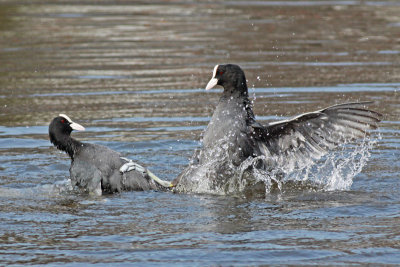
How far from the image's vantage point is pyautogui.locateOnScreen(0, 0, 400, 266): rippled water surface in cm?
518

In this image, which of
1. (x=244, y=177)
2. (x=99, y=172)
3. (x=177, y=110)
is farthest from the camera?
(x=177, y=110)

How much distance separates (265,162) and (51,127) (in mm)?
2015

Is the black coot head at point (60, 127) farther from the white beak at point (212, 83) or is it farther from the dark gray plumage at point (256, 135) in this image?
the white beak at point (212, 83)

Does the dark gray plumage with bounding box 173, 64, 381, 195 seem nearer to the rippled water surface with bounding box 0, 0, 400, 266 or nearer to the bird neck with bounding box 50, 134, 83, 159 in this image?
the rippled water surface with bounding box 0, 0, 400, 266

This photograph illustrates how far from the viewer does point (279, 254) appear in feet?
16.1

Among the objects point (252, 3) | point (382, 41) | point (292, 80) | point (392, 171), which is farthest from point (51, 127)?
point (252, 3)

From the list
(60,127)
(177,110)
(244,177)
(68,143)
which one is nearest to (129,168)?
(68,143)

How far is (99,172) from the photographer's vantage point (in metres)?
6.67

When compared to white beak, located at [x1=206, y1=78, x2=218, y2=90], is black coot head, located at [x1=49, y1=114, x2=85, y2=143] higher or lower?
lower

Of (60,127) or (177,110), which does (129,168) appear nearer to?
(60,127)

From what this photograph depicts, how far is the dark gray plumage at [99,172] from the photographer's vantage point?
21.8 feet

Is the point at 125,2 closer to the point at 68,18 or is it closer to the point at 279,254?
the point at 68,18

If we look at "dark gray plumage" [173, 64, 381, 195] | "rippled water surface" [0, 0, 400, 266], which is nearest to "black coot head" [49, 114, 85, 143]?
"rippled water surface" [0, 0, 400, 266]

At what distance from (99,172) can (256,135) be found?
1.48 meters
